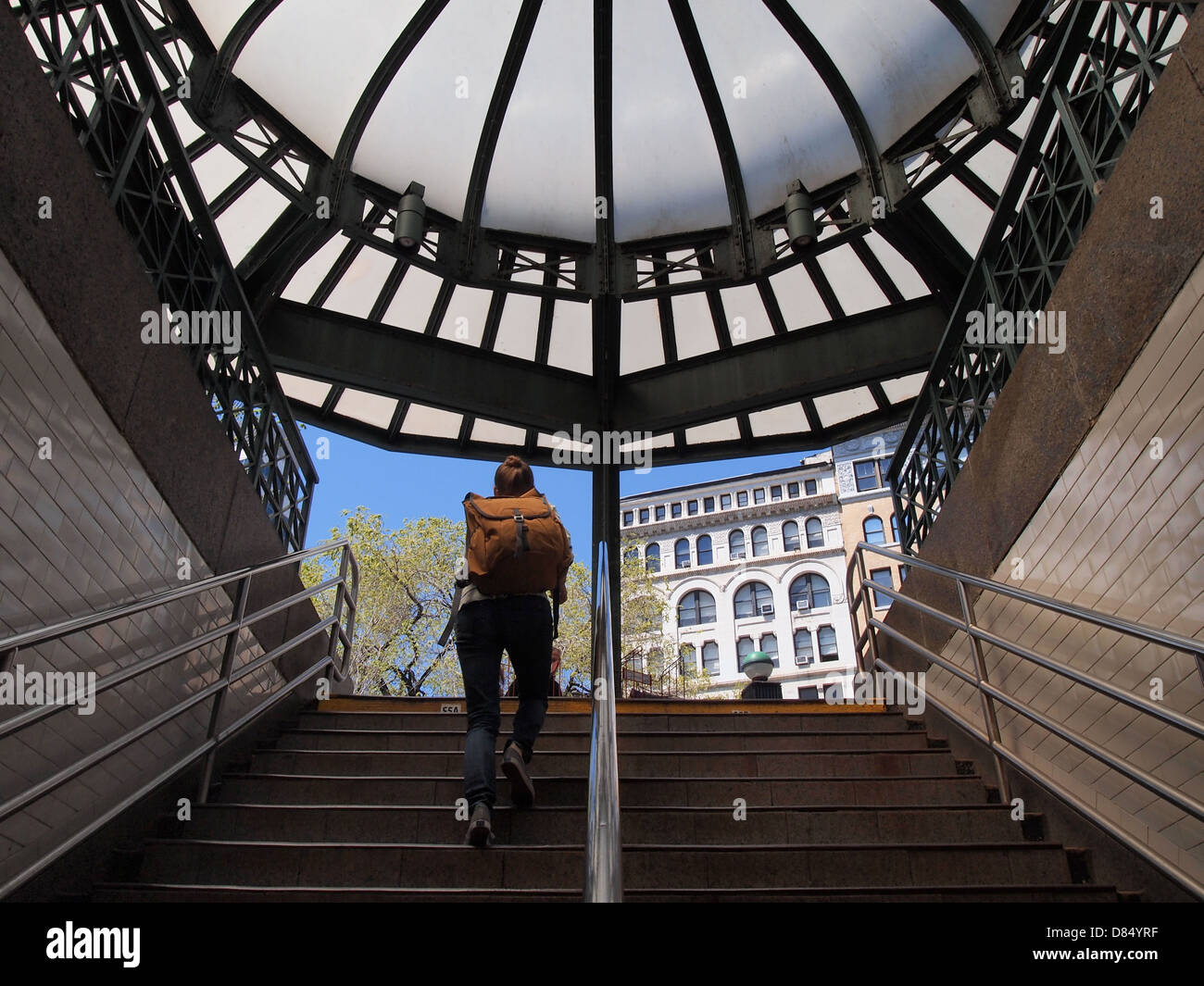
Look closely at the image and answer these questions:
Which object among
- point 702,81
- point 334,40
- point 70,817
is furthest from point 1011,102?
point 70,817

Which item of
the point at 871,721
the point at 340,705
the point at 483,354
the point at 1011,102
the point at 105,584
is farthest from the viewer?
the point at 483,354

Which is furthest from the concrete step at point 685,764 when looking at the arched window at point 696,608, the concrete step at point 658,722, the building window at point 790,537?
the building window at point 790,537

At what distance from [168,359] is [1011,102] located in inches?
296

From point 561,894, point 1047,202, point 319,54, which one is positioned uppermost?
point 319,54

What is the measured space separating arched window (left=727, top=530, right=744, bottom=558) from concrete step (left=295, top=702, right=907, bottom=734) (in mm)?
45933

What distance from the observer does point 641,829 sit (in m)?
4.62

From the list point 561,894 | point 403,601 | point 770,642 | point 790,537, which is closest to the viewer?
point 561,894

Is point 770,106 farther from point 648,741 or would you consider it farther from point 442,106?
point 648,741

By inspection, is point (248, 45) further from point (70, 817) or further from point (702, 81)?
point (70, 817)

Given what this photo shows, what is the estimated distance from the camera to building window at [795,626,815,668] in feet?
155

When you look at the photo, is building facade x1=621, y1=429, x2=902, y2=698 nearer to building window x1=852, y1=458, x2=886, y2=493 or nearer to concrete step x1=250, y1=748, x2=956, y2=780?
building window x1=852, y1=458, x2=886, y2=493

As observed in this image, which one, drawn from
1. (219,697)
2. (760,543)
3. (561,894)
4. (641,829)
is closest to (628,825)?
(641,829)

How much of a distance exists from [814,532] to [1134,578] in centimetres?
4727
